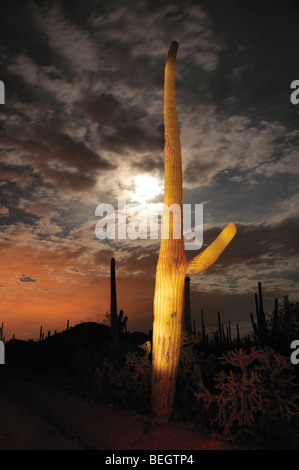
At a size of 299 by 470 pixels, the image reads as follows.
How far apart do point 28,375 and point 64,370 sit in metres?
1.44

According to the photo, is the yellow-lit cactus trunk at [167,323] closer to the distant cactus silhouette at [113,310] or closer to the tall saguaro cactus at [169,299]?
the tall saguaro cactus at [169,299]

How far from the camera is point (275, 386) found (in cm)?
521

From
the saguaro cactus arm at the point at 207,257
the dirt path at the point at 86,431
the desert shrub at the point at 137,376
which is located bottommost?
the dirt path at the point at 86,431

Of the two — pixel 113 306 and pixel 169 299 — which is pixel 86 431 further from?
pixel 113 306

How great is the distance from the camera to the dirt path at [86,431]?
16.1 feet

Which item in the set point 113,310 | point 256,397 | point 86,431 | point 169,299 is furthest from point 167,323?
point 113,310

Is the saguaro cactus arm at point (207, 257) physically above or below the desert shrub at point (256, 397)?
above

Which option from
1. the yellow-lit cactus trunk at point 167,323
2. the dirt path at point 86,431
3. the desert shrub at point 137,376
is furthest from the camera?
the desert shrub at point 137,376

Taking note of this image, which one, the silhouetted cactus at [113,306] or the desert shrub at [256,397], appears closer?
the desert shrub at [256,397]

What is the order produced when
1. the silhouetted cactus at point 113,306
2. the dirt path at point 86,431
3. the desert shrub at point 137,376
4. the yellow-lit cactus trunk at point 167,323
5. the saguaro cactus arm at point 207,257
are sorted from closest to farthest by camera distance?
the dirt path at point 86,431 → the yellow-lit cactus trunk at point 167,323 → the saguaro cactus arm at point 207,257 → the desert shrub at point 137,376 → the silhouetted cactus at point 113,306

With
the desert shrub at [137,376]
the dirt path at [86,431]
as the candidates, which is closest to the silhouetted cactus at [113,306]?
the dirt path at [86,431]

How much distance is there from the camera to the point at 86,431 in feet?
19.4
